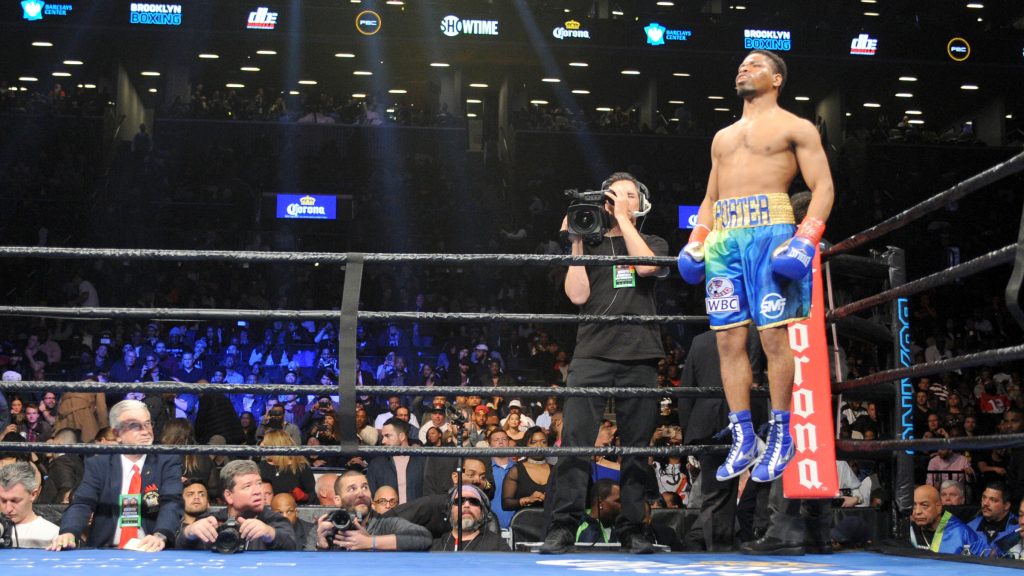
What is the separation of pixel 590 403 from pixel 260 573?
1379 mm

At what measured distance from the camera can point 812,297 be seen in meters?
3.25

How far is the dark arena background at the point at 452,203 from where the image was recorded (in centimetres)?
584

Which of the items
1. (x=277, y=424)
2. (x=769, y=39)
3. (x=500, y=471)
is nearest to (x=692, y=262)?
(x=500, y=471)

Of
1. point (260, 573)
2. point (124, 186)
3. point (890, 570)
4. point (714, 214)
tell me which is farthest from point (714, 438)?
point (124, 186)

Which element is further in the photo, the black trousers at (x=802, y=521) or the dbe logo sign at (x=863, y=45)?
the dbe logo sign at (x=863, y=45)

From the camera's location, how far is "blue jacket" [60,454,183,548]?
3424mm

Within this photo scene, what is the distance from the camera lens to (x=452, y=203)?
731 inches

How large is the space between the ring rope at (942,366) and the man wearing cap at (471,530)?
208 centimetres

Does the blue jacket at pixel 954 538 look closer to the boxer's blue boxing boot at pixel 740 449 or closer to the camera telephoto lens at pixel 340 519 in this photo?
the boxer's blue boxing boot at pixel 740 449

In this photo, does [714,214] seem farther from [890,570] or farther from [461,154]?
[461,154]

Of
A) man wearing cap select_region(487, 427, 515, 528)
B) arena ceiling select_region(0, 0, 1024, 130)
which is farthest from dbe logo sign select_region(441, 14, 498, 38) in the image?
man wearing cap select_region(487, 427, 515, 528)

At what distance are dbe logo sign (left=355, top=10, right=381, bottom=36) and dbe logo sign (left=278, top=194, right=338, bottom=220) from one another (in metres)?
4.70

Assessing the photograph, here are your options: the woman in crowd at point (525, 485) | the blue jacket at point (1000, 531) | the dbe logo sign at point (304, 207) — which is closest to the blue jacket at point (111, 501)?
the woman in crowd at point (525, 485)

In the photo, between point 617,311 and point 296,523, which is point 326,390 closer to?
point 617,311
